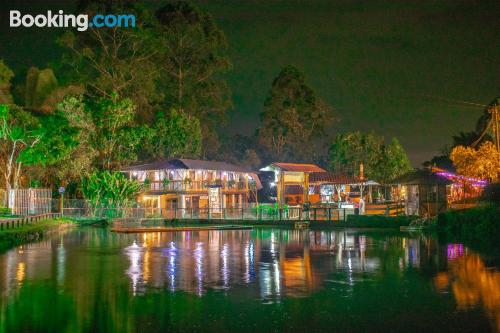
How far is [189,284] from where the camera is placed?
18.2 m

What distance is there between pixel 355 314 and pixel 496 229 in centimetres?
2199

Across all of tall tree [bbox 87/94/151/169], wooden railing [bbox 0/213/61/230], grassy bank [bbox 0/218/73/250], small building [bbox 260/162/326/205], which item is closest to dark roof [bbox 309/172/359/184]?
small building [bbox 260/162/326/205]

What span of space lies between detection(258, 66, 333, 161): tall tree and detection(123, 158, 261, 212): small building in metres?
25.9

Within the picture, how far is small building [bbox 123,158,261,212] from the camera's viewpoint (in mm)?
63031

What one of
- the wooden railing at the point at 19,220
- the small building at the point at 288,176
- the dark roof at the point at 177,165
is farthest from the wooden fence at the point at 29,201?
the small building at the point at 288,176

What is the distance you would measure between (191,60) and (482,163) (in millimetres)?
44887

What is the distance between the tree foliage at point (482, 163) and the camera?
4259 centimetres

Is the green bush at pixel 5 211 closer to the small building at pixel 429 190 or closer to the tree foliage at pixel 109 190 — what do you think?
the tree foliage at pixel 109 190

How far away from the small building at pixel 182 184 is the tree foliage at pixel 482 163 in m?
23.6

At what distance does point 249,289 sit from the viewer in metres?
17.4

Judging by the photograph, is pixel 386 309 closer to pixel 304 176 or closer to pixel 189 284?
pixel 189 284

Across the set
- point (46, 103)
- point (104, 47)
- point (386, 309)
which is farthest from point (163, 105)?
point (386, 309)

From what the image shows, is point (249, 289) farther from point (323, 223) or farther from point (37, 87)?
point (37, 87)

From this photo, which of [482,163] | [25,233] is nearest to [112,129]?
[25,233]
